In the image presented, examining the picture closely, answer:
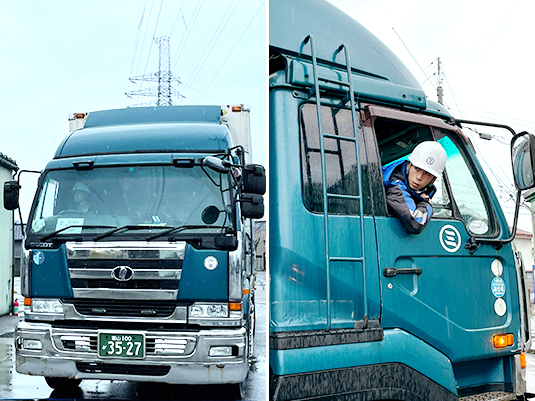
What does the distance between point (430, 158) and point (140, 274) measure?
2079 millimetres

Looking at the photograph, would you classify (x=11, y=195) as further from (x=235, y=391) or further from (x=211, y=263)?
(x=235, y=391)

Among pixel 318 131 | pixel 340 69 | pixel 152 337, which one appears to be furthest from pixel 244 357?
pixel 340 69

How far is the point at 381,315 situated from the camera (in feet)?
8.22

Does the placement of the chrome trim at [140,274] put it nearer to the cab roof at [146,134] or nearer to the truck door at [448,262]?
the cab roof at [146,134]

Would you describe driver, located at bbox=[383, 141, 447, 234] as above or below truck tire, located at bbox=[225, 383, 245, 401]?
above

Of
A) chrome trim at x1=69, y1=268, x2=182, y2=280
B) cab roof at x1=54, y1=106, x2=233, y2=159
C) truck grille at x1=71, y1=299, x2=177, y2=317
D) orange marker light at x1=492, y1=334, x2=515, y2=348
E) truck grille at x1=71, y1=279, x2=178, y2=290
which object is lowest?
orange marker light at x1=492, y1=334, x2=515, y2=348

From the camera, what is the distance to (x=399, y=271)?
8.47 ft

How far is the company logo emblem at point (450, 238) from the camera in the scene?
279cm

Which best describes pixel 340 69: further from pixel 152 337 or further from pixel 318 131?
pixel 152 337

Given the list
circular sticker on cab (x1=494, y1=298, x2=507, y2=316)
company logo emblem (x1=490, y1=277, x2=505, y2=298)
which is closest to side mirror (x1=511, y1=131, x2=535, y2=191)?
company logo emblem (x1=490, y1=277, x2=505, y2=298)

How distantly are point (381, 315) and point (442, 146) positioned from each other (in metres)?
1.21

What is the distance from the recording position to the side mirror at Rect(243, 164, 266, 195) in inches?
97.7

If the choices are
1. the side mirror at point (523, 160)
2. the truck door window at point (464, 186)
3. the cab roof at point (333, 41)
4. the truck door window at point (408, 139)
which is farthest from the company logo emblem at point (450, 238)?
the cab roof at point (333, 41)

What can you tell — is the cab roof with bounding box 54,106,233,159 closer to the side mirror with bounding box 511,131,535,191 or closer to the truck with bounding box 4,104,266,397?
the truck with bounding box 4,104,266,397
